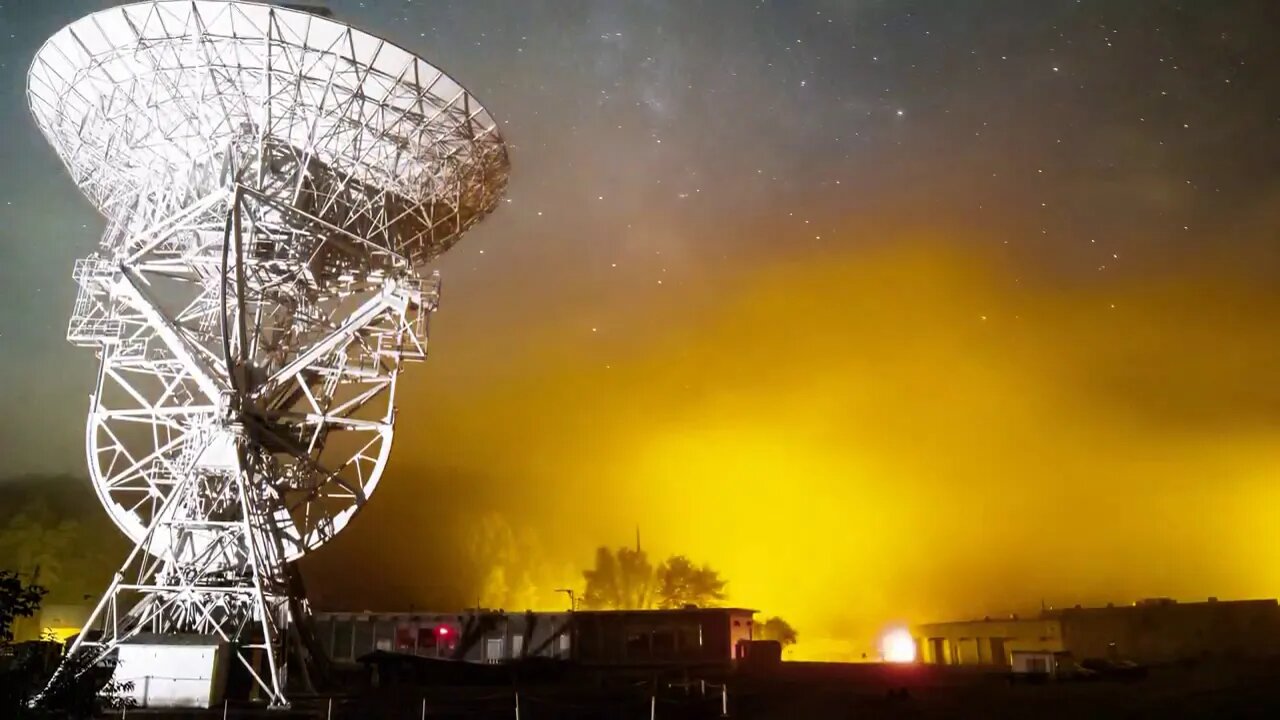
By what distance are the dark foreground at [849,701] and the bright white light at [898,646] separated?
3804cm

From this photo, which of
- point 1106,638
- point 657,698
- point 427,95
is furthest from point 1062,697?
point 1106,638

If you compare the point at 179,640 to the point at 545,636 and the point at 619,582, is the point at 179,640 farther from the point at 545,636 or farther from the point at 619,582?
the point at 619,582

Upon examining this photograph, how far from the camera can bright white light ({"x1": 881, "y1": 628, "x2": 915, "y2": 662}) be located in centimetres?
6551

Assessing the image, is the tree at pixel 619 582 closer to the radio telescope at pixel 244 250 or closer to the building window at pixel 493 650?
the building window at pixel 493 650

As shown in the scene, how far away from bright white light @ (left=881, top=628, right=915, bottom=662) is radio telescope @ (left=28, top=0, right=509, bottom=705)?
50486 mm

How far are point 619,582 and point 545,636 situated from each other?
33805 millimetres

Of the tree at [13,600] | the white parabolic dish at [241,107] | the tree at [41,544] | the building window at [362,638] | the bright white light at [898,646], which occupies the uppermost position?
the white parabolic dish at [241,107]

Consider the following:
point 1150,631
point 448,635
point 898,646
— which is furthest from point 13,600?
point 898,646

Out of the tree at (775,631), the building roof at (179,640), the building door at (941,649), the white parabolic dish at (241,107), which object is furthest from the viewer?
the tree at (775,631)

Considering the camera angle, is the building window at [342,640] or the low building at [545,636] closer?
the low building at [545,636]

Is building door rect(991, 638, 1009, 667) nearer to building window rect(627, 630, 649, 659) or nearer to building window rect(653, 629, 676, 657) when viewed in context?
building window rect(653, 629, 676, 657)

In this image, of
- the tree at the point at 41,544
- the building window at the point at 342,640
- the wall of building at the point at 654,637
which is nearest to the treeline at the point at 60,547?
the tree at the point at 41,544

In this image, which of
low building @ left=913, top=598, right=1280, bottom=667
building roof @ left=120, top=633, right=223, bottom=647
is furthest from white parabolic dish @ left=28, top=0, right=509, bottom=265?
low building @ left=913, top=598, right=1280, bottom=667

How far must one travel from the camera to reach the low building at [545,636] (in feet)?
137
